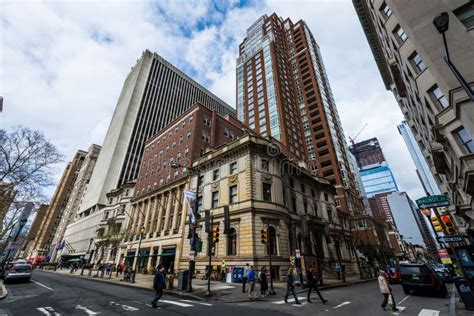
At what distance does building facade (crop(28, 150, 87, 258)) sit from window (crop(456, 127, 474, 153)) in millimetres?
130089

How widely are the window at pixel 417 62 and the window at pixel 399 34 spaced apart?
73.7 inches

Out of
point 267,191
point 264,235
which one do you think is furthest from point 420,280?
point 267,191

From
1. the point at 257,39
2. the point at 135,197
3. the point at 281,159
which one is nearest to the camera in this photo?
the point at 281,159

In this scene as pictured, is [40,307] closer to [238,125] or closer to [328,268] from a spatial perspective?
[328,268]

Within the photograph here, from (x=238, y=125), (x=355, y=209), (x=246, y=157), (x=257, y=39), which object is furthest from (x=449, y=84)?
(x=257, y=39)

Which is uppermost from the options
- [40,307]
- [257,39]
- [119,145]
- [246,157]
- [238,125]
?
[257,39]

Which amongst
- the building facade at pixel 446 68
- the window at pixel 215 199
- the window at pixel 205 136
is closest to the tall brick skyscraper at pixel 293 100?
the window at pixel 205 136

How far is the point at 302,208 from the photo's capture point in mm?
33375

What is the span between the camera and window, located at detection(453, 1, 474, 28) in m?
13.0

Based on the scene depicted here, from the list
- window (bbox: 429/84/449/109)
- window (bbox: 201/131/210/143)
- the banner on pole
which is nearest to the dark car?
window (bbox: 429/84/449/109)

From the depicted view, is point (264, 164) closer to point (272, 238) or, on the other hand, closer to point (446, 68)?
point (272, 238)

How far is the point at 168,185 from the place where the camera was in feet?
131

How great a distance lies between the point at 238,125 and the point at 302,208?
27913 mm

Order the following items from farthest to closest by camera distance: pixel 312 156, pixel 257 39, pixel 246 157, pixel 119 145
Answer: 1. pixel 257 39
2. pixel 119 145
3. pixel 312 156
4. pixel 246 157
